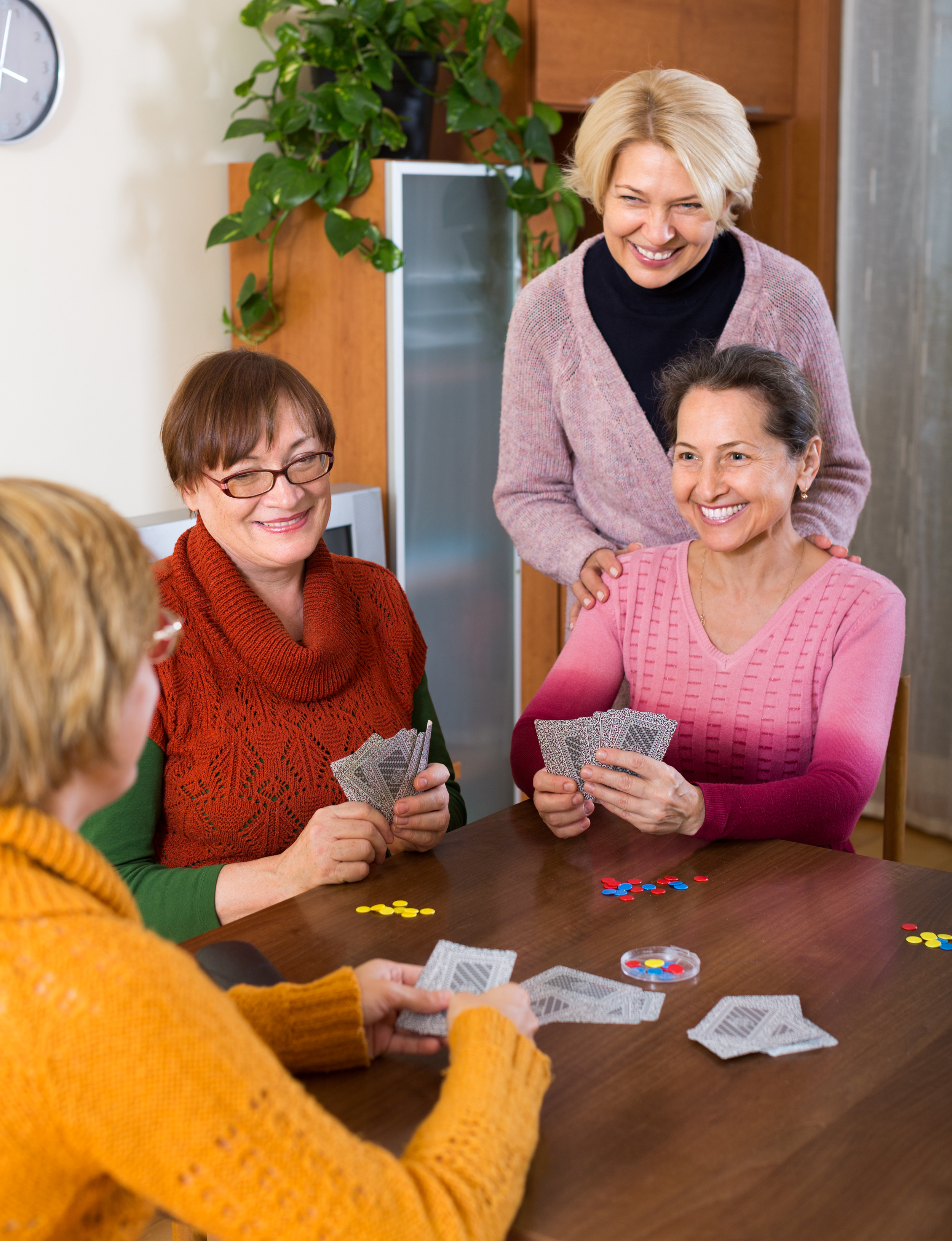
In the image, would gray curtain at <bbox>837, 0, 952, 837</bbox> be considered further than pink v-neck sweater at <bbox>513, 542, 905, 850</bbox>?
Yes

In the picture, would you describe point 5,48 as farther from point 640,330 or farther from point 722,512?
point 722,512

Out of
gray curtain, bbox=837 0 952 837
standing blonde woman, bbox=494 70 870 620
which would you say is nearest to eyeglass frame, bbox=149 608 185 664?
standing blonde woman, bbox=494 70 870 620

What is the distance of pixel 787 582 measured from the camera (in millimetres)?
1965

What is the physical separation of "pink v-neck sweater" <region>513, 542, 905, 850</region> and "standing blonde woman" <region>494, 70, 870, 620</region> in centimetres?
12

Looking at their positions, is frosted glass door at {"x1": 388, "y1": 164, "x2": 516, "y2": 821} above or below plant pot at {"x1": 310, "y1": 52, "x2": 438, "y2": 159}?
below

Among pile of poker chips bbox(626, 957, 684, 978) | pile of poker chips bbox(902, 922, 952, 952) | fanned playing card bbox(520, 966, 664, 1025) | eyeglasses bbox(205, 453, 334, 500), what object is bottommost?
→ pile of poker chips bbox(902, 922, 952, 952)

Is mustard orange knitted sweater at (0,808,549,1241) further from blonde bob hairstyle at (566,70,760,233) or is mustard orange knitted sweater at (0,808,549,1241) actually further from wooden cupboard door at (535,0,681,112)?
wooden cupboard door at (535,0,681,112)

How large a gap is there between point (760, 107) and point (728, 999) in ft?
10.8

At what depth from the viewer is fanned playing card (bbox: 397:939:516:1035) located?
3.84 ft

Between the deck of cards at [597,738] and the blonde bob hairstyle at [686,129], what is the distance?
100cm

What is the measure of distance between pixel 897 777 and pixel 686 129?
122cm

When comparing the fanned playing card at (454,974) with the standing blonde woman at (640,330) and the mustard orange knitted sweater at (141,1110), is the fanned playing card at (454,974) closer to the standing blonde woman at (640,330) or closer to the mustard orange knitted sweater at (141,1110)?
the mustard orange knitted sweater at (141,1110)

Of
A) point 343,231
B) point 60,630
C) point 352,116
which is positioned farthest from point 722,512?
point 352,116

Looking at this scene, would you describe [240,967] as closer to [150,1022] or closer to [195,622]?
[150,1022]
